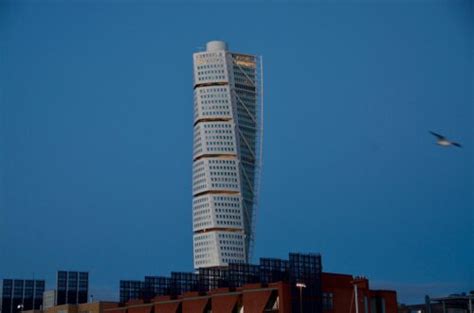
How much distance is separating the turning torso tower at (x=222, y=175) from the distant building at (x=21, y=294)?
32429 millimetres

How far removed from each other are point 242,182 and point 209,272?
5794cm

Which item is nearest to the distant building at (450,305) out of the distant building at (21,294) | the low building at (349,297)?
the low building at (349,297)

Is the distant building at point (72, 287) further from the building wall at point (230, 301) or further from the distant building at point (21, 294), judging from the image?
the building wall at point (230, 301)

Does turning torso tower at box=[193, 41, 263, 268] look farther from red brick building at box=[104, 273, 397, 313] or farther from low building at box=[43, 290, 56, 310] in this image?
red brick building at box=[104, 273, 397, 313]

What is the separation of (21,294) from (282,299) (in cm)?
8889

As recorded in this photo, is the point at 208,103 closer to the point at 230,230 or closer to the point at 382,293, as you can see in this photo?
the point at 230,230

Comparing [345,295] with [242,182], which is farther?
[242,182]

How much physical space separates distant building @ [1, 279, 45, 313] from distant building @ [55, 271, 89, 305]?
10.6 m

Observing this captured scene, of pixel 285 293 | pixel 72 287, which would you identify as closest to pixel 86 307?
pixel 72 287

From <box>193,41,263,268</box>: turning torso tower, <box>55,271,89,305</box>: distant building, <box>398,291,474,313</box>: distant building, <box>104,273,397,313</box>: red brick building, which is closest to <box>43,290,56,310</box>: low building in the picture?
<box>55,271,89,305</box>: distant building

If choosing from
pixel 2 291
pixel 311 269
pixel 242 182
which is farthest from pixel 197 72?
pixel 311 269

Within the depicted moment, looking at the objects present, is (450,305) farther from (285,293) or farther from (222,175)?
(222,175)

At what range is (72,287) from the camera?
169875mm

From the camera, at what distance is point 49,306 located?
162m
